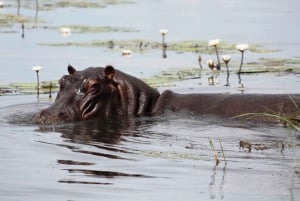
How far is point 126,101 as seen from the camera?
1151 cm

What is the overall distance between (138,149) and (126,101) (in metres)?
2.39

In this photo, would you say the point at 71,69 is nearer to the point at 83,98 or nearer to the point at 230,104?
the point at 83,98

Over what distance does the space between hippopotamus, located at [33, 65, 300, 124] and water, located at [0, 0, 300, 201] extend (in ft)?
0.64

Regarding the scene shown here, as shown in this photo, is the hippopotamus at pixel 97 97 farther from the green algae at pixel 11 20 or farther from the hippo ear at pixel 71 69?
the green algae at pixel 11 20

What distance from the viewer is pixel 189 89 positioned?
524 inches

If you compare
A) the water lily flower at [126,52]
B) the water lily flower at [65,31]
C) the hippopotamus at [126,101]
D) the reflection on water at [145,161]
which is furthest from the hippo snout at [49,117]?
the water lily flower at [65,31]

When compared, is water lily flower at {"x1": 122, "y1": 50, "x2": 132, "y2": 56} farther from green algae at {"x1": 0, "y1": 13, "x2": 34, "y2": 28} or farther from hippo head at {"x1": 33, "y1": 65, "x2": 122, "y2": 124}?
hippo head at {"x1": 33, "y1": 65, "x2": 122, "y2": 124}

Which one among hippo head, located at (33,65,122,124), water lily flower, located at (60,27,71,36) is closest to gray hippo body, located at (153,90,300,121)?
hippo head, located at (33,65,122,124)

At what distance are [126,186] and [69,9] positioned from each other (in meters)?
18.6

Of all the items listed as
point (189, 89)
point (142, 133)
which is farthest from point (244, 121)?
point (189, 89)

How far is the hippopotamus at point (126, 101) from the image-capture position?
1079 cm

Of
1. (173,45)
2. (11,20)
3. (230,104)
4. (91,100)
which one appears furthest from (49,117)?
(11,20)

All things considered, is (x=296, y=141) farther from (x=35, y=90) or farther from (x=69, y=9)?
(x=69, y=9)

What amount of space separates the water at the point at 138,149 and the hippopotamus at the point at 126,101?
0.20 metres
